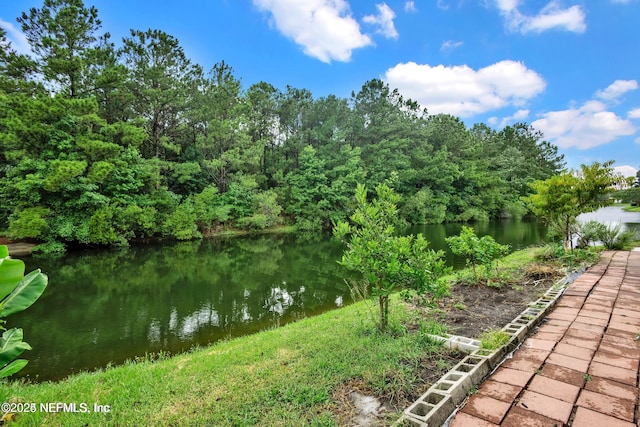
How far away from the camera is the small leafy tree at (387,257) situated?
3.05 m

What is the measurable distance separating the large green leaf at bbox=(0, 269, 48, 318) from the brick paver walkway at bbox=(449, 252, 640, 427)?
250 cm

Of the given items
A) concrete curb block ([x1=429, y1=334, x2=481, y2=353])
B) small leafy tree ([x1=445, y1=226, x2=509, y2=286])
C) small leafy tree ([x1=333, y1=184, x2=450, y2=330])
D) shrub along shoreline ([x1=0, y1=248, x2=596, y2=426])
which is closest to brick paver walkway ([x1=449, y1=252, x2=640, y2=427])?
concrete curb block ([x1=429, y1=334, x2=481, y2=353])

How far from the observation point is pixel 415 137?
26.3m

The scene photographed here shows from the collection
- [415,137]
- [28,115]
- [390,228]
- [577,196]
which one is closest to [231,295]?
[390,228]

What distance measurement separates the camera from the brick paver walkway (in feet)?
6.36

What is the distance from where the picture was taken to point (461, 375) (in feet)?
7.75

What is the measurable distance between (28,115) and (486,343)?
16.0 meters

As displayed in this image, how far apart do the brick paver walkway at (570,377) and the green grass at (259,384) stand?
494 millimetres

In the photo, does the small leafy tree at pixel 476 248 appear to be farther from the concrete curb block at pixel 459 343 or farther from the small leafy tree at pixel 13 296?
the small leafy tree at pixel 13 296

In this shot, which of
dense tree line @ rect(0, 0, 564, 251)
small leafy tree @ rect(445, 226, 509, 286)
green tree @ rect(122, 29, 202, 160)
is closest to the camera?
small leafy tree @ rect(445, 226, 509, 286)

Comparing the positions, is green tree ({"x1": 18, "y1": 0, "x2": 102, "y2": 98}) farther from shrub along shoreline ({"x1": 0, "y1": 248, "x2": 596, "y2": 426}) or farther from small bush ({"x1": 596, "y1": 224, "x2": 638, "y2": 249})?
small bush ({"x1": 596, "y1": 224, "x2": 638, "y2": 249})

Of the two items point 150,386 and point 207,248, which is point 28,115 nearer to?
point 207,248

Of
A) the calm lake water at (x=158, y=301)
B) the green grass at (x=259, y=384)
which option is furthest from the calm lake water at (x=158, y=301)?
the green grass at (x=259, y=384)

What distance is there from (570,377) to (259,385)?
2454 millimetres
